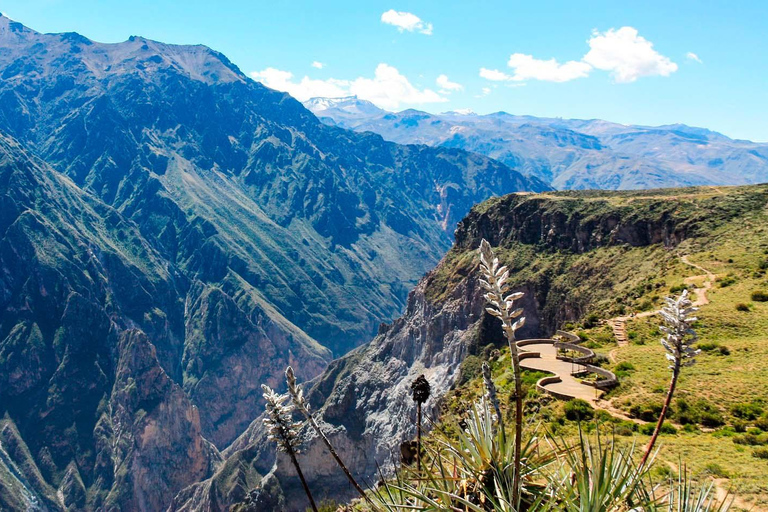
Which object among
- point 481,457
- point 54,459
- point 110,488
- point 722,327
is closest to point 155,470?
point 110,488

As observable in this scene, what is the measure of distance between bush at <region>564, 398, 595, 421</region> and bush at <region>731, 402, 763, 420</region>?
845cm

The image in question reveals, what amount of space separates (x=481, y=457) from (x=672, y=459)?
18.8m

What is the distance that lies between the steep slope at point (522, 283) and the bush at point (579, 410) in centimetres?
2773

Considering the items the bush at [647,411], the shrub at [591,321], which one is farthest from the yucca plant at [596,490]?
the shrub at [591,321]

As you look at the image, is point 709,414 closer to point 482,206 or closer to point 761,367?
point 761,367

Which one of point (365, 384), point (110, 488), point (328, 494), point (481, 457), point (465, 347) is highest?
point (481, 457)

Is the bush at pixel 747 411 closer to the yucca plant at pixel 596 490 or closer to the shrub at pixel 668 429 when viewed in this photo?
the shrub at pixel 668 429

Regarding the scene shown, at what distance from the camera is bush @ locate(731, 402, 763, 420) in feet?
106

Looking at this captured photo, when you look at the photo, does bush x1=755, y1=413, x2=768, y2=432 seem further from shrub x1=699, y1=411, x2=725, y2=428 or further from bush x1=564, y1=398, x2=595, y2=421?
bush x1=564, y1=398, x2=595, y2=421

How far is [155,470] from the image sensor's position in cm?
19500

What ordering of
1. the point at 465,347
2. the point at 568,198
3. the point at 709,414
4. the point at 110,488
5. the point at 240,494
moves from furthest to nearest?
the point at 110,488
the point at 240,494
the point at 568,198
the point at 465,347
the point at 709,414

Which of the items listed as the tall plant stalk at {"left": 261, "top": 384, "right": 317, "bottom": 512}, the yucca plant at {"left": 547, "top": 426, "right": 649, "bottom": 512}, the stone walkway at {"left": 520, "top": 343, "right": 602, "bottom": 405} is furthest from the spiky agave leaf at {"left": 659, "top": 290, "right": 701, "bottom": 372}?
the stone walkway at {"left": 520, "top": 343, "right": 602, "bottom": 405}

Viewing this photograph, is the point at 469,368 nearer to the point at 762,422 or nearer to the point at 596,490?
the point at 762,422

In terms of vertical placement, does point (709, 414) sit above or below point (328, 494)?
above
